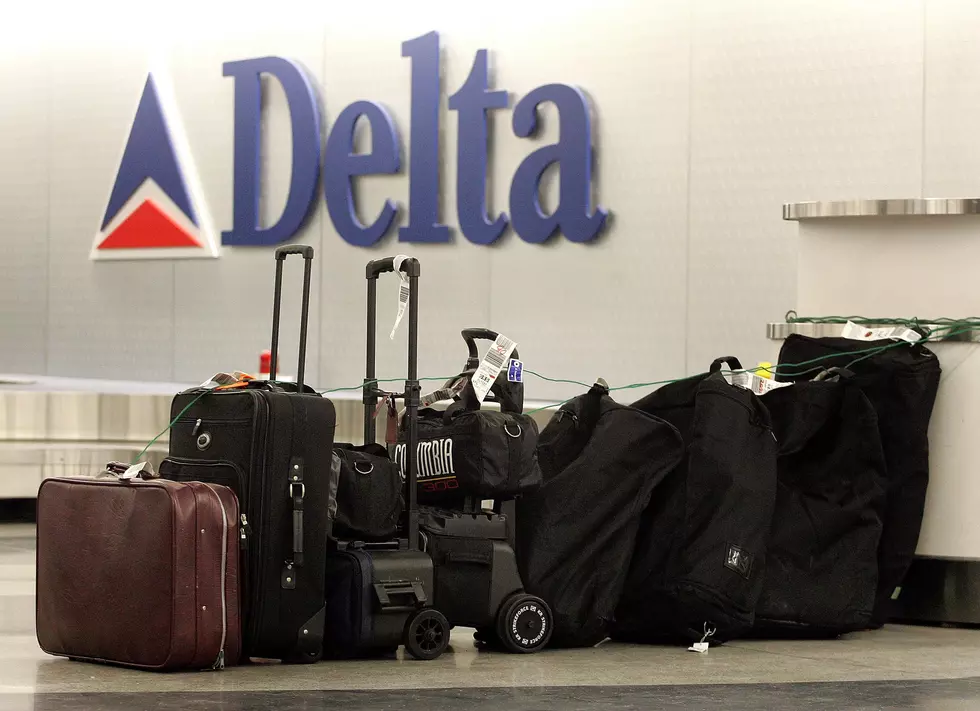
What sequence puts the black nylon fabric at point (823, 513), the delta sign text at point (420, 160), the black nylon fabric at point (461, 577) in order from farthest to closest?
the delta sign text at point (420, 160) < the black nylon fabric at point (823, 513) < the black nylon fabric at point (461, 577)

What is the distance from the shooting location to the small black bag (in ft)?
10.8

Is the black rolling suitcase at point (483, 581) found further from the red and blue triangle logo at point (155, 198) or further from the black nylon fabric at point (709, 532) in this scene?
the red and blue triangle logo at point (155, 198)

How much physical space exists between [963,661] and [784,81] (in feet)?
12.9

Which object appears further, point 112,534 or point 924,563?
point 924,563

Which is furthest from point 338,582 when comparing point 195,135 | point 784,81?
point 195,135

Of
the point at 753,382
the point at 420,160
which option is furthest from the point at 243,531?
the point at 420,160

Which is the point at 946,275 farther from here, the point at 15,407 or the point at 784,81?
the point at 15,407

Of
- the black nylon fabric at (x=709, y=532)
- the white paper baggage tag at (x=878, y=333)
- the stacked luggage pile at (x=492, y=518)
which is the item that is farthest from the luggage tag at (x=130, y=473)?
the white paper baggage tag at (x=878, y=333)

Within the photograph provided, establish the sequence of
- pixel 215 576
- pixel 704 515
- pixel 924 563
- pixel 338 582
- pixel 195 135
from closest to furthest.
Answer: pixel 215 576 < pixel 338 582 < pixel 704 515 < pixel 924 563 < pixel 195 135

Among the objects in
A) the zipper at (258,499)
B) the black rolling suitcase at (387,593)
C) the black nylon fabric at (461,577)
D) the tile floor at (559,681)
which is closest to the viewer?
the tile floor at (559,681)

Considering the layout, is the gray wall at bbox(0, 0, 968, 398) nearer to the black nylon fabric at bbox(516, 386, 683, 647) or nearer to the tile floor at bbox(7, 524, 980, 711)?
the black nylon fabric at bbox(516, 386, 683, 647)

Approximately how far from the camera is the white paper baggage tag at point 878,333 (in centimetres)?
396

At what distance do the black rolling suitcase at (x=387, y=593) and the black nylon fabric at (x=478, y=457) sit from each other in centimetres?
7

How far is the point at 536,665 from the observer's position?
3.27 meters
